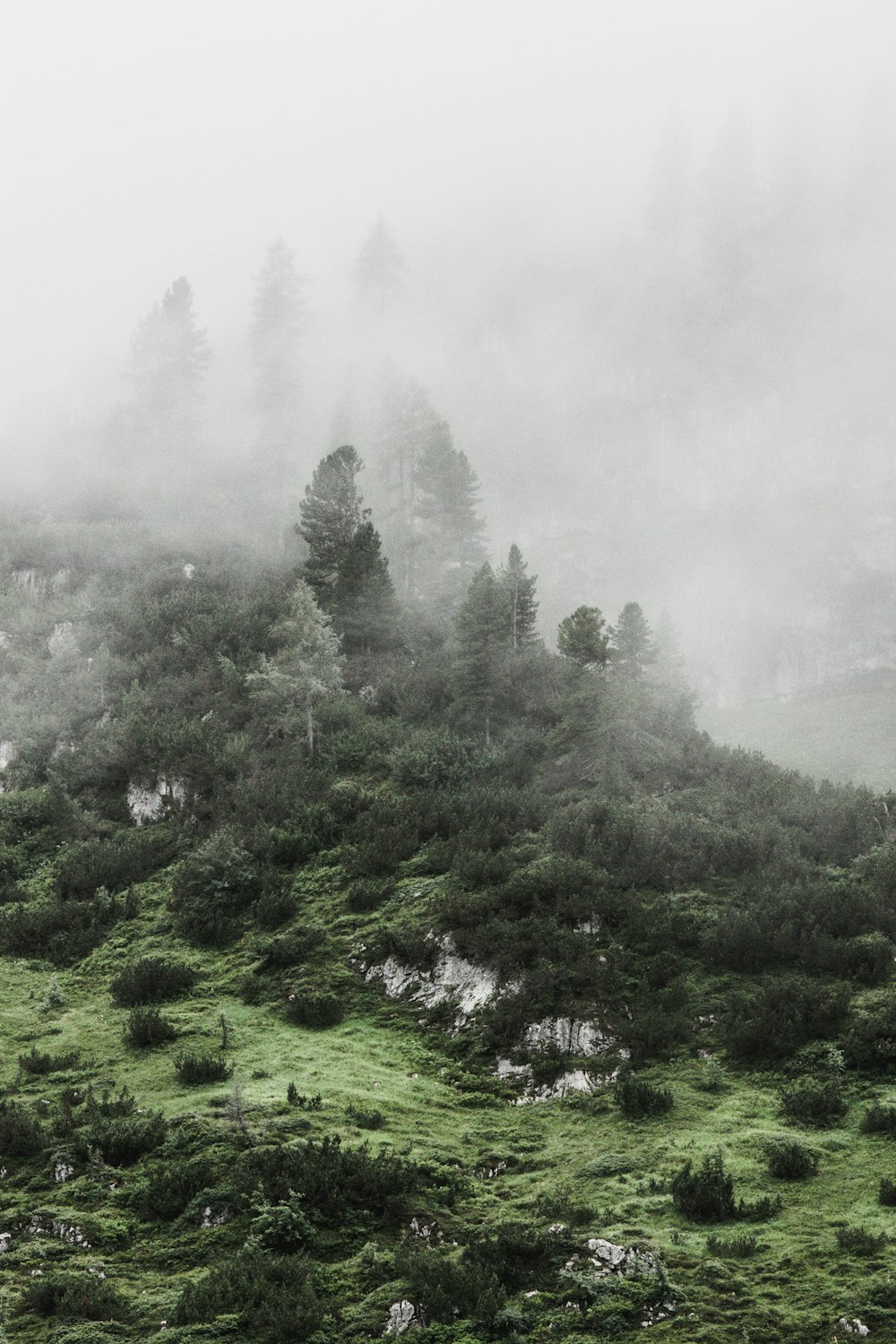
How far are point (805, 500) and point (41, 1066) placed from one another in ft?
235

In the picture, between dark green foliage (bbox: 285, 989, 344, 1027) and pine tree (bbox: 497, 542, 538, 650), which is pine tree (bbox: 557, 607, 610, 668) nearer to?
pine tree (bbox: 497, 542, 538, 650)

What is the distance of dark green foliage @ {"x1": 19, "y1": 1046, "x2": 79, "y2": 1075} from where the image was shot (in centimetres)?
1450

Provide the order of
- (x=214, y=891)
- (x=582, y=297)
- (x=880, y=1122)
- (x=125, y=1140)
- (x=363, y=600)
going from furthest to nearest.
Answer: (x=582, y=297), (x=363, y=600), (x=214, y=891), (x=125, y=1140), (x=880, y=1122)

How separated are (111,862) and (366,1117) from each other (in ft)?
41.6

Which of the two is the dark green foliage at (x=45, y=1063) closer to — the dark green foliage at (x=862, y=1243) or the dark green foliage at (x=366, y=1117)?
the dark green foliage at (x=366, y=1117)

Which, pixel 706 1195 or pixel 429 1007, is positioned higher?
pixel 429 1007

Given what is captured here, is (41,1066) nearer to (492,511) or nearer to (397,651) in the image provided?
(397,651)

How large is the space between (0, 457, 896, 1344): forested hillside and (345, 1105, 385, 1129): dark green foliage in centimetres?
5

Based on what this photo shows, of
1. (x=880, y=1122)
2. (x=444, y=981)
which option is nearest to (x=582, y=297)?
(x=444, y=981)

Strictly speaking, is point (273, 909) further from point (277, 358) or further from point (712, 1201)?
point (277, 358)

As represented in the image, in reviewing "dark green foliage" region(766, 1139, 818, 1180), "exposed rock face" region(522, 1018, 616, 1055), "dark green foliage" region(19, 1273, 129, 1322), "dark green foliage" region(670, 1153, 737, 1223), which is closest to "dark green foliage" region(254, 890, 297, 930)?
"exposed rock face" region(522, 1018, 616, 1055)

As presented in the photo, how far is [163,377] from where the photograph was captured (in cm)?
6931

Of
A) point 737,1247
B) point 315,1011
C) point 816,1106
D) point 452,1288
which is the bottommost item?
point 452,1288

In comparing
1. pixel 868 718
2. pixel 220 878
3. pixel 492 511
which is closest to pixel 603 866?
pixel 220 878
